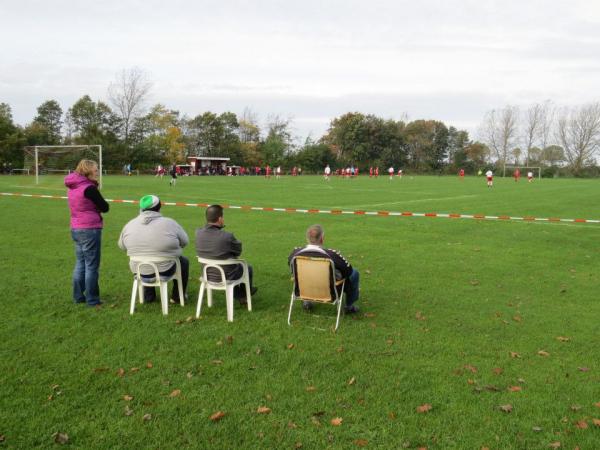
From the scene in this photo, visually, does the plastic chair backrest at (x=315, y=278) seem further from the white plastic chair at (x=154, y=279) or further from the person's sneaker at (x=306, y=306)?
the white plastic chair at (x=154, y=279)

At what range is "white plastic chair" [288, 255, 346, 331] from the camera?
239 inches

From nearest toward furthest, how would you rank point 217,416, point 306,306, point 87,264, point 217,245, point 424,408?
point 217,416 < point 424,408 < point 217,245 < point 87,264 < point 306,306

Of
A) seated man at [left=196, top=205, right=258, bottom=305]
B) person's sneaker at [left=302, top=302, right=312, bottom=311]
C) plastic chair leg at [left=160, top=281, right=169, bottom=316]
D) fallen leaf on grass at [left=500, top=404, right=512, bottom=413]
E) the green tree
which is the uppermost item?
the green tree

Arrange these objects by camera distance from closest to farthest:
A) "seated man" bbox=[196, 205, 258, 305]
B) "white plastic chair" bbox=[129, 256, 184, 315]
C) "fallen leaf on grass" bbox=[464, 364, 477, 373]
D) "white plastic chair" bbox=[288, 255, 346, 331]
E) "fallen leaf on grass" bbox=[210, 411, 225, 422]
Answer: "fallen leaf on grass" bbox=[210, 411, 225, 422] → "fallen leaf on grass" bbox=[464, 364, 477, 373] → "white plastic chair" bbox=[288, 255, 346, 331] → "seated man" bbox=[196, 205, 258, 305] → "white plastic chair" bbox=[129, 256, 184, 315]

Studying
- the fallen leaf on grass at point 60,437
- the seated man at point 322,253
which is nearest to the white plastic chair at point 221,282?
the seated man at point 322,253

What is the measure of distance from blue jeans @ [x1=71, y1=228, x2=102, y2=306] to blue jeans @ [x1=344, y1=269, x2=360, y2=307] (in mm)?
3238

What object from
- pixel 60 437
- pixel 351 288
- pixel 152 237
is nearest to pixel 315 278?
pixel 351 288

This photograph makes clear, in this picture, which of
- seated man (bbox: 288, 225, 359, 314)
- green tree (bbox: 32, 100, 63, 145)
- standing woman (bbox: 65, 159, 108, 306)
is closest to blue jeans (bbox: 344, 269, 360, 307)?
seated man (bbox: 288, 225, 359, 314)

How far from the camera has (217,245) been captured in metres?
6.43

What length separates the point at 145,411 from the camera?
14.0 ft

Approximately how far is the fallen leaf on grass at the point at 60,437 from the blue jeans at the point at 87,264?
328 cm

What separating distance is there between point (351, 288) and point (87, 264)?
343 centimetres

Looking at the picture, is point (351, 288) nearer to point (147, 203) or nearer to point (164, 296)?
point (164, 296)

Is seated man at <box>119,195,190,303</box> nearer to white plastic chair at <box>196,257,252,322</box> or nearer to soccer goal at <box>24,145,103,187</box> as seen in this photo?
white plastic chair at <box>196,257,252,322</box>
